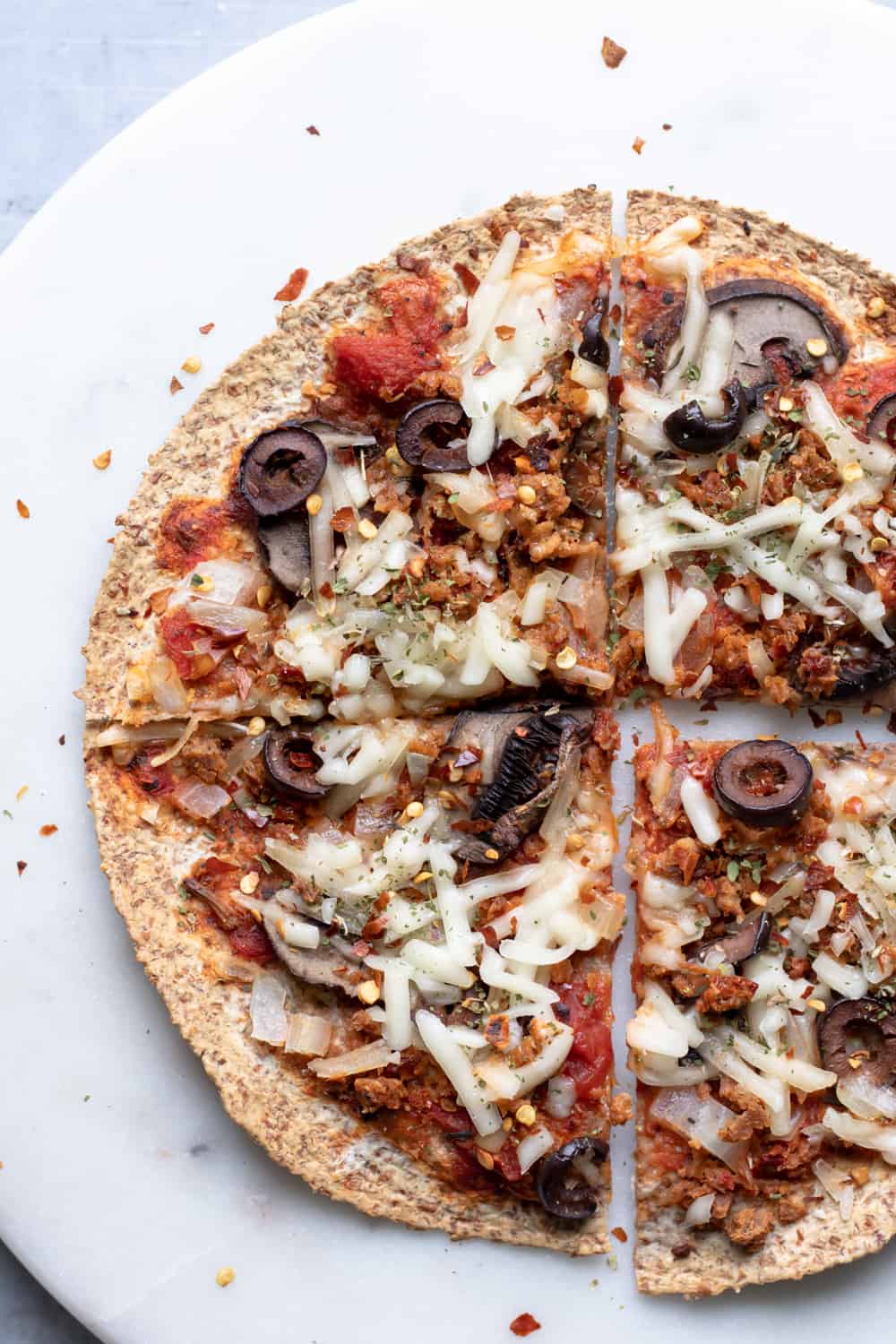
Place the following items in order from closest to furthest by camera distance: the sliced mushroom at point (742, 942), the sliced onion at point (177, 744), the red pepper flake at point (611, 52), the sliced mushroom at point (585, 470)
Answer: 1. the sliced mushroom at point (742, 942)
2. the sliced onion at point (177, 744)
3. the sliced mushroom at point (585, 470)
4. the red pepper flake at point (611, 52)

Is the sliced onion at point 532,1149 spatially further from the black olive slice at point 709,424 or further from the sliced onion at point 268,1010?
the black olive slice at point 709,424

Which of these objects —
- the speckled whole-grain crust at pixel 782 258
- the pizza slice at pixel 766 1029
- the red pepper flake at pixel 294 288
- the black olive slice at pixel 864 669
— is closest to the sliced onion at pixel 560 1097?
the pizza slice at pixel 766 1029

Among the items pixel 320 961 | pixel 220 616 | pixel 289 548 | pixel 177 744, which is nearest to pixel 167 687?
pixel 177 744

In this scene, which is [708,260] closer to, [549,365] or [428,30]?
[549,365]

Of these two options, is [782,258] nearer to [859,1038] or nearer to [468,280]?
[468,280]

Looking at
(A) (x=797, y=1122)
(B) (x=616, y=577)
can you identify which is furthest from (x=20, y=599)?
(A) (x=797, y=1122)

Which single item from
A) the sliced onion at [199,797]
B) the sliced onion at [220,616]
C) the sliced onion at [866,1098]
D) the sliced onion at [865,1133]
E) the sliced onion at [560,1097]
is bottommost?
the sliced onion at [865,1133]
